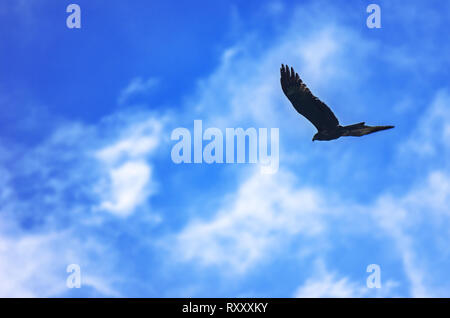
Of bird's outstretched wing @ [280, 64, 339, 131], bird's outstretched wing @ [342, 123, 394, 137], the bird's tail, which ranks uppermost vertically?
bird's outstretched wing @ [280, 64, 339, 131]

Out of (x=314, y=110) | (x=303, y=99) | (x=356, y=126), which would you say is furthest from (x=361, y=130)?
(x=303, y=99)

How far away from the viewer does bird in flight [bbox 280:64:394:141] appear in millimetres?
20328

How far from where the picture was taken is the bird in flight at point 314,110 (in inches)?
800

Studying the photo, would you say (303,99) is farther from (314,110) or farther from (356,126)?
(356,126)

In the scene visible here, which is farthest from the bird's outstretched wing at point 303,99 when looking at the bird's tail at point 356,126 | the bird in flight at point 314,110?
the bird's tail at point 356,126

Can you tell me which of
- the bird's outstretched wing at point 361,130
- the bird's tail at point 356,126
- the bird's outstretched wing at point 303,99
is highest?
the bird's outstretched wing at point 303,99

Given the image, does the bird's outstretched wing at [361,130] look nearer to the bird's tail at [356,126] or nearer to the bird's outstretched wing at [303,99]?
the bird's tail at [356,126]

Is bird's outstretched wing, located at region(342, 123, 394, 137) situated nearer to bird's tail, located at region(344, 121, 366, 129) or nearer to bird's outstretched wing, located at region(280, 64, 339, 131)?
bird's tail, located at region(344, 121, 366, 129)

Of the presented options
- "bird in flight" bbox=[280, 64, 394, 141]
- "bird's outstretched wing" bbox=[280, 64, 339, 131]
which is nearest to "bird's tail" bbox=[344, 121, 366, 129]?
"bird in flight" bbox=[280, 64, 394, 141]
